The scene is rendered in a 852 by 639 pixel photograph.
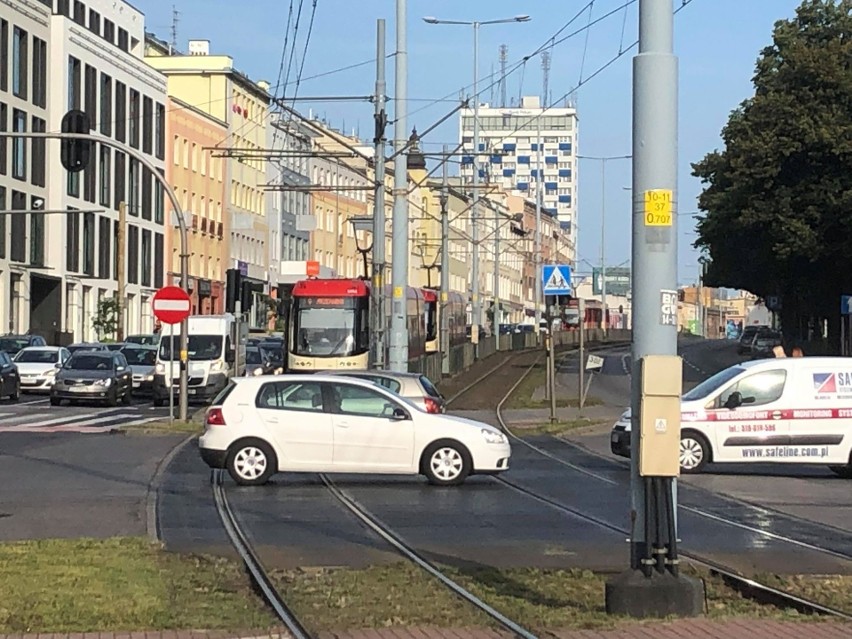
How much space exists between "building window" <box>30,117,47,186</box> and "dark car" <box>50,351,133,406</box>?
2757 centimetres

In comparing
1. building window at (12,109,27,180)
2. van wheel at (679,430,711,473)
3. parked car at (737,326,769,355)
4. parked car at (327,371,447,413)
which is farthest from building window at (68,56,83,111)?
van wheel at (679,430,711,473)

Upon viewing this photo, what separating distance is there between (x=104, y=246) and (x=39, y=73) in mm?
10864

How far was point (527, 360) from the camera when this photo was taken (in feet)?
241

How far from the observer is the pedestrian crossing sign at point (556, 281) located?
34.8 metres

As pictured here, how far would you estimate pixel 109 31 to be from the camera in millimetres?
84250

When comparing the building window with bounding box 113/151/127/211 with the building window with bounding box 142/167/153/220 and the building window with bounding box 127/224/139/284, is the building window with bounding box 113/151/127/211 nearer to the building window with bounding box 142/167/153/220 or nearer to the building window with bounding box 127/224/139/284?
the building window with bounding box 127/224/139/284

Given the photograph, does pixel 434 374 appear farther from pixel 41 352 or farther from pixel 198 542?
pixel 198 542

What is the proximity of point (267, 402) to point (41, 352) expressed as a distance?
3157 cm

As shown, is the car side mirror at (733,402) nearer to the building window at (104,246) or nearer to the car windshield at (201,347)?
the car windshield at (201,347)

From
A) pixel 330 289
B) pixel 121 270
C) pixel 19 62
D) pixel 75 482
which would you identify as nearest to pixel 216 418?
pixel 75 482

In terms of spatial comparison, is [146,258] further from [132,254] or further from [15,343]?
[15,343]

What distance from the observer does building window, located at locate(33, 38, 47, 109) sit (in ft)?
237

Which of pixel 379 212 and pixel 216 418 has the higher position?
pixel 379 212

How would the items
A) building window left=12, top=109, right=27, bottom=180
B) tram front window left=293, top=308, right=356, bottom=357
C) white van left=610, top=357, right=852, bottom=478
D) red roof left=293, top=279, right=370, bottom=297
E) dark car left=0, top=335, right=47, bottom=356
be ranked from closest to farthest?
white van left=610, top=357, right=852, bottom=478 < tram front window left=293, top=308, right=356, bottom=357 < red roof left=293, top=279, right=370, bottom=297 < dark car left=0, top=335, right=47, bottom=356 < building window left=12, top=109, right=27, bottom=180
